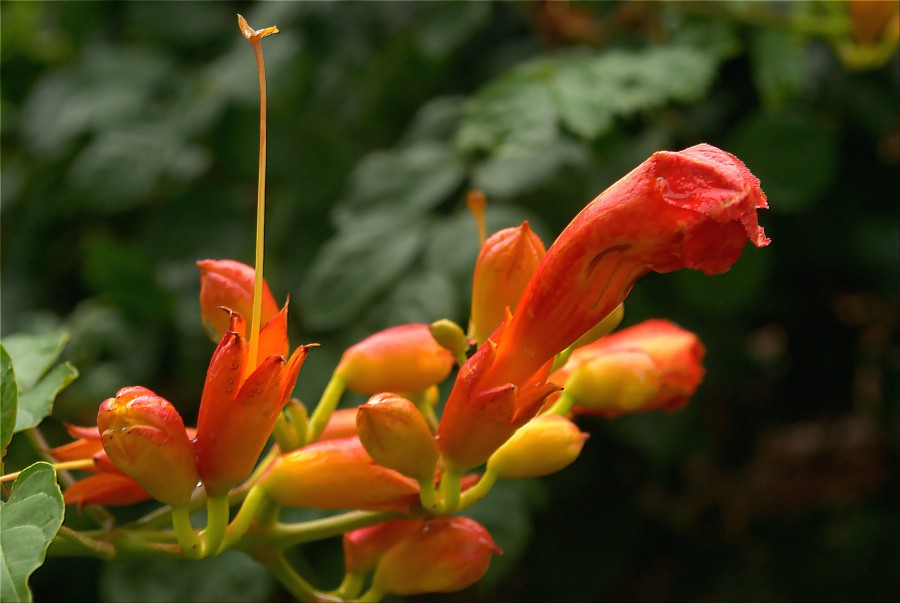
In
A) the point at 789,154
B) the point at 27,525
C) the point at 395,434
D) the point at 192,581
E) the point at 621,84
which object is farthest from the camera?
the point at 789,154

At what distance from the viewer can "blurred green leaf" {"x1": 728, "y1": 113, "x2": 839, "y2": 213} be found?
167 centimetres

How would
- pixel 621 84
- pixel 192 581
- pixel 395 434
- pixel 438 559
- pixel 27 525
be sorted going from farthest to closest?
1. pixel 621 84
2. pixel 192 581
3. pixel 438 559
4. pixel 395 434
5. pixel 27 525

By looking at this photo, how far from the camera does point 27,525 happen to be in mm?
661

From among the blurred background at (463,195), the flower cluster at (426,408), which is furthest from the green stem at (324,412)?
the blurred background at (463,195)

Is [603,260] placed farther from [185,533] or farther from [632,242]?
[185,533]

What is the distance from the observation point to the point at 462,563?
2.87ft

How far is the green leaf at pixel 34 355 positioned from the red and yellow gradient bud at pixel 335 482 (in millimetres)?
305

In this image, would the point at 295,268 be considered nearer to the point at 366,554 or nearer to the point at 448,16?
the point at 448,16

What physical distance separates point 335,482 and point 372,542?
0.14 metres

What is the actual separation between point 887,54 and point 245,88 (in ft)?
3.79

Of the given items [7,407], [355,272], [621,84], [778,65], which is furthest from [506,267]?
[778,65]

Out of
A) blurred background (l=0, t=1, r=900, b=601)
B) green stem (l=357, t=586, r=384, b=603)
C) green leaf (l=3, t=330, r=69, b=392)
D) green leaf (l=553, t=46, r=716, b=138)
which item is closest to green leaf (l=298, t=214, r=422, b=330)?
blurred background (l=0, t=1, r=900, b=601)

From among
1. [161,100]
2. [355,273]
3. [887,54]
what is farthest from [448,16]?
[887,54]

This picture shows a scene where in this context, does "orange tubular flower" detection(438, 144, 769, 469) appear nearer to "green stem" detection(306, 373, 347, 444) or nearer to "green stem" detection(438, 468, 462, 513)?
"green stem" detection(438, 468, 462, 513)
